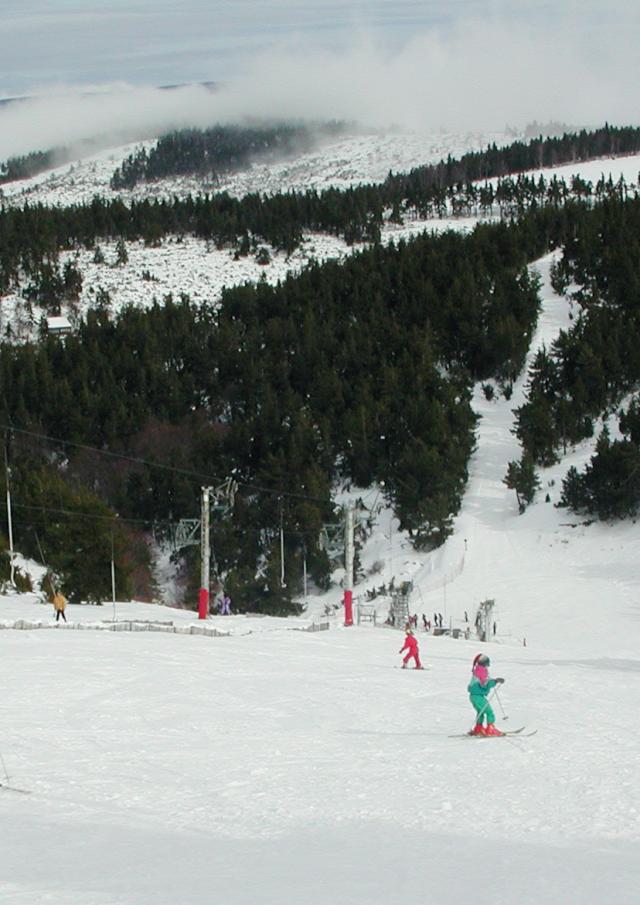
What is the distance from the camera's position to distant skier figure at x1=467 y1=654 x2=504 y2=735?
15945 mm

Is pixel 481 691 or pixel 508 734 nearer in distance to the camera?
pixel 481 691

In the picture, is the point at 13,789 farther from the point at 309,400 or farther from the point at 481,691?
the point at 309,400

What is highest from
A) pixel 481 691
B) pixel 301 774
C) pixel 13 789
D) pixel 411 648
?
pixel 13 789

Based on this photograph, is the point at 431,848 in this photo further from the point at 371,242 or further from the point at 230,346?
the point at 371,242

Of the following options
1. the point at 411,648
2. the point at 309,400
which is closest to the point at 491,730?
the point at 411,648

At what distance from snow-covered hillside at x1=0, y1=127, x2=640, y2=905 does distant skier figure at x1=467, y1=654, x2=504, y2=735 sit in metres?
0.45

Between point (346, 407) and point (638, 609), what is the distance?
2731 cm

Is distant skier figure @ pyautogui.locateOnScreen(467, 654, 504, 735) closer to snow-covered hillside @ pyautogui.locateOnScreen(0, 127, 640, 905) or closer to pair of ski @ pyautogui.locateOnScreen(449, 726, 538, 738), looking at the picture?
pair of ski @ pyautogui.locateOnScreen(449, 726, 538, 738)

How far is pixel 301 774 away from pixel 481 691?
10.2 feet

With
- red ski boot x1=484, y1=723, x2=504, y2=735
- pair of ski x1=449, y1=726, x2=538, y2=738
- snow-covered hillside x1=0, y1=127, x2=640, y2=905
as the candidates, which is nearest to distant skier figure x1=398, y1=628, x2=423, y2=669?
snow-covered hillside x1=0, y1=127, x2=640, y2=905

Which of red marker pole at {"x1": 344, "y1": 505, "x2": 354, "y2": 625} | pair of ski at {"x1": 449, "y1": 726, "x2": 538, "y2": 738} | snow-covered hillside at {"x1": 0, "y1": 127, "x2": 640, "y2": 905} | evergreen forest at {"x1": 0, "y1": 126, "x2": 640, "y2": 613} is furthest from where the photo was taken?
evergreen forest at {"x1": 0, "y1": 126, "x2": 640, "y2": 613}

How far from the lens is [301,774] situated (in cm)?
1402

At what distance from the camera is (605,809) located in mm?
12109

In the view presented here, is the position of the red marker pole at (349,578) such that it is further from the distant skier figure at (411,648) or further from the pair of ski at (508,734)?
the pair of ski at (508,734)
